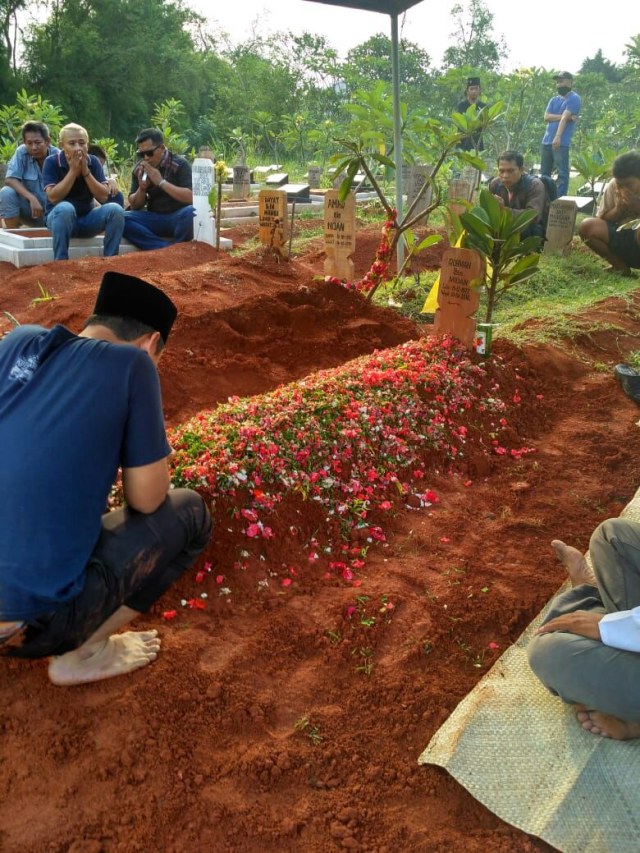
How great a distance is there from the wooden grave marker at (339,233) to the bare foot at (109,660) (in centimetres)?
414

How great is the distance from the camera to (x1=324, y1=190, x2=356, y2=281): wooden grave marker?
544 cm

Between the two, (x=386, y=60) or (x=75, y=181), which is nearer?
(x=75, y=181)

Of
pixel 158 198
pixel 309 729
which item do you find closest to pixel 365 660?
pixel 309 729

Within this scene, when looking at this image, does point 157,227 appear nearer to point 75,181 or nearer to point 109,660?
point 75,181

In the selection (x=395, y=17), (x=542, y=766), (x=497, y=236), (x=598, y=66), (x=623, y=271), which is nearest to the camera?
(x=542, y=766)

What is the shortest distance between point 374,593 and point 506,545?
688mm

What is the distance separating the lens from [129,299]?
1786mm

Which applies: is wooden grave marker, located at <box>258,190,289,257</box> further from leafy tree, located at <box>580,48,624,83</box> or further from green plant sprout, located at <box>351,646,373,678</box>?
leafy tree, located at <box>580,48,624,83</box>

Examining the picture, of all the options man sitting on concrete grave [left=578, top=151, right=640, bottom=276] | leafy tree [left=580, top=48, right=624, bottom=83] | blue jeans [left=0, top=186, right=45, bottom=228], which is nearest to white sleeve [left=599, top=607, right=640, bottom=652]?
man sitting on concrete grave [left=578, top=151, right=640, bottom=276]

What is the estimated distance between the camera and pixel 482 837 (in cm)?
161

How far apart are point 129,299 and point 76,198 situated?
524cm

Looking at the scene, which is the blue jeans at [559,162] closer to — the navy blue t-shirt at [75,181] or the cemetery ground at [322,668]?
the navy blue t-shirt at [75,181]

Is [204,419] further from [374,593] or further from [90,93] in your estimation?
[90,93]

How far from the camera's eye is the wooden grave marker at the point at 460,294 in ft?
13.4
